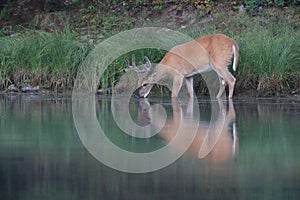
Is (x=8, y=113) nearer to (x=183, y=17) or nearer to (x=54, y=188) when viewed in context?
(x=54, y=188)

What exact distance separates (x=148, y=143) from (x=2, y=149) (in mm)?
1925

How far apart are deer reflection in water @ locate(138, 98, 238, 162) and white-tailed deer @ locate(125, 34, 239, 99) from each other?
1807mm

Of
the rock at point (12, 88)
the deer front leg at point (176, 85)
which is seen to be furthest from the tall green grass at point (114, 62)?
the deer front leg at point (176, 85)

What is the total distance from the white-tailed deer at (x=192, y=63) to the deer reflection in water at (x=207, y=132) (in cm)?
181

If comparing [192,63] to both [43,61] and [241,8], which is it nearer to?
[43,61]

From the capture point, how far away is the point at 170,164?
29.8ft

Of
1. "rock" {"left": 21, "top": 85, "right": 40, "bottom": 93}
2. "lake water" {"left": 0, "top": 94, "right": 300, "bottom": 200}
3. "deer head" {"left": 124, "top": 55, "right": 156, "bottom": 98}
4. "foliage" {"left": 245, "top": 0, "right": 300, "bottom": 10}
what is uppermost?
"foliage" {"left": 245, "top": 0, "right": 300, "bottom": 10}

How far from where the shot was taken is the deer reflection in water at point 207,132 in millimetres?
9789

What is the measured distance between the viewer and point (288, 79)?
1712 centimetres

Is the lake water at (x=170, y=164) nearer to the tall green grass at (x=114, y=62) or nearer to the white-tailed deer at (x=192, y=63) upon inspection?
the tall green grass at (x=114, y=62)

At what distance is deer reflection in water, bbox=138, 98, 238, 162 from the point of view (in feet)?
32.1

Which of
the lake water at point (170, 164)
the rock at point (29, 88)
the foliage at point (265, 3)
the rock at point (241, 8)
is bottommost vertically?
the lake water at point (170, 164)

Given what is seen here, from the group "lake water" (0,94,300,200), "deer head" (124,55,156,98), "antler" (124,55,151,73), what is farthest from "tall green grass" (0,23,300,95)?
"lake water" (0,94,300,200)

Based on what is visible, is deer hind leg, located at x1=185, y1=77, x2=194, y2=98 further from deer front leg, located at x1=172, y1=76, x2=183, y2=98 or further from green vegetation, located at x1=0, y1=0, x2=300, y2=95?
green vegetation, located at x1=0, y1=0, x2=300, y2=95
